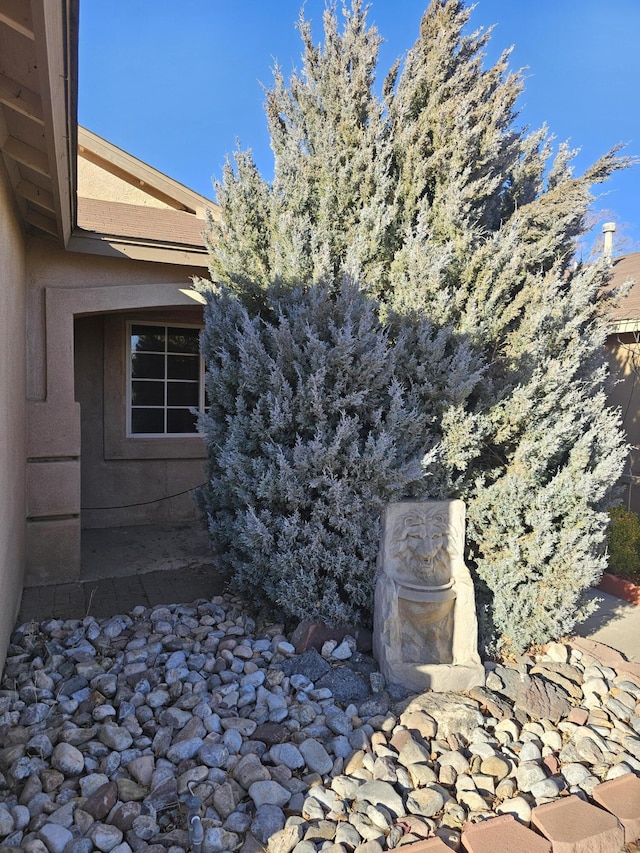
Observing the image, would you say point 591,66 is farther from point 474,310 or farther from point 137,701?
point 137,701

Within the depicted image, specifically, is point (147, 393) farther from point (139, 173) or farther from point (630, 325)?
point (630, 325)

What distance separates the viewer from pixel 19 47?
1.97 metres

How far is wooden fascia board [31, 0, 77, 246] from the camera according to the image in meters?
1.77

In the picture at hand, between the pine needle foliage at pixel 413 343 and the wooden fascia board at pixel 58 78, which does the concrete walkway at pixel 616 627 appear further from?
the wooden fascia board at pixel 58 78

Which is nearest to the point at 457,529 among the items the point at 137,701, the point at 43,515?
the point at 137,701

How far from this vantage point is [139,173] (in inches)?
238

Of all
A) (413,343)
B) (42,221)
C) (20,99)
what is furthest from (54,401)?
(413,343)

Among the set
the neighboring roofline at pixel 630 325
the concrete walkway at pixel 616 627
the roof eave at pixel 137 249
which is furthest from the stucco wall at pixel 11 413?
the neighboring roofline at pixel 630 325

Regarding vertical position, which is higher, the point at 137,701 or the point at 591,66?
the point at 591,66

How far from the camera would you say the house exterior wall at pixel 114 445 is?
6.00 m

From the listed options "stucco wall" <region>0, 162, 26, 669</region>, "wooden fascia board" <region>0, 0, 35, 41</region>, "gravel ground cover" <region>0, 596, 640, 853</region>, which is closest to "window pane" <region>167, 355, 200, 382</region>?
"stucco wall" <region>0, 162, 26, 669</region>

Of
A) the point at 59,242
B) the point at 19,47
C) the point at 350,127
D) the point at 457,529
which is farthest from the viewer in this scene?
the point at 59,242

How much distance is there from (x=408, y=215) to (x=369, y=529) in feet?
6.76

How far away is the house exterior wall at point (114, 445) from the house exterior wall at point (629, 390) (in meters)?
4.91
